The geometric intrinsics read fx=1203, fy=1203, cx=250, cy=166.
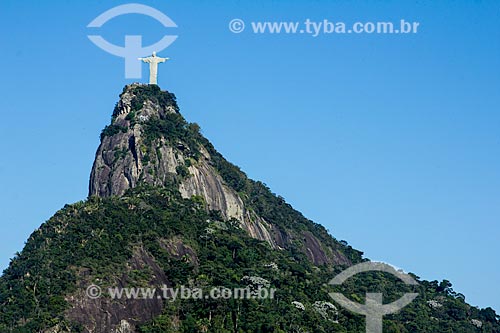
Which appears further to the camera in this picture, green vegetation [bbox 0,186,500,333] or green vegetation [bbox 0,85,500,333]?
green vegetation [bbox 0,85,500,333]

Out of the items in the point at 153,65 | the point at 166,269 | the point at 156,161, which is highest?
the point at 153,65

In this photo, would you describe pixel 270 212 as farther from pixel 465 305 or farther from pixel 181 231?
pixel 181 231

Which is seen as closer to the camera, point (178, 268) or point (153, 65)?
point (178, 268)

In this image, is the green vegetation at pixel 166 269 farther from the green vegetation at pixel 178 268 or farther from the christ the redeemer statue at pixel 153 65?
the christ the redeemer statue at pixel 153 65

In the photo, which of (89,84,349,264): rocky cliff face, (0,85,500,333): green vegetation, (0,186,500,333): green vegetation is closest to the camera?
(0,186,500,333): green vegetation

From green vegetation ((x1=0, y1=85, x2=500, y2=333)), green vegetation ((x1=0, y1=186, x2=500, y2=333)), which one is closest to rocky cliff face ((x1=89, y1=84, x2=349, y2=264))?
green vegetation ((x1=0, y1=85, x2=500, y2=333))

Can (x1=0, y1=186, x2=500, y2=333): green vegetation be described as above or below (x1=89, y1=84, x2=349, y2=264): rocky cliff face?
below

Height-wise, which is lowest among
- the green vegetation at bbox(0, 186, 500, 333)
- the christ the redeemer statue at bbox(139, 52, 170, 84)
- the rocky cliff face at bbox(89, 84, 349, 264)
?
the green vegetation at bbox(0, 186, 500, 333)

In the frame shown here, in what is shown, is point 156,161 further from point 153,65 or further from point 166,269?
point 166,269

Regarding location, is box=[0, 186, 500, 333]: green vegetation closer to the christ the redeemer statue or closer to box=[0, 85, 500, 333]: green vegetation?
box=[0, 85, 500, 333]: green vegetation

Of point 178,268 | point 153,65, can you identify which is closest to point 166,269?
point 178,268

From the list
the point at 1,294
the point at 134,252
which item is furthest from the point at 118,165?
the point at 1,294
